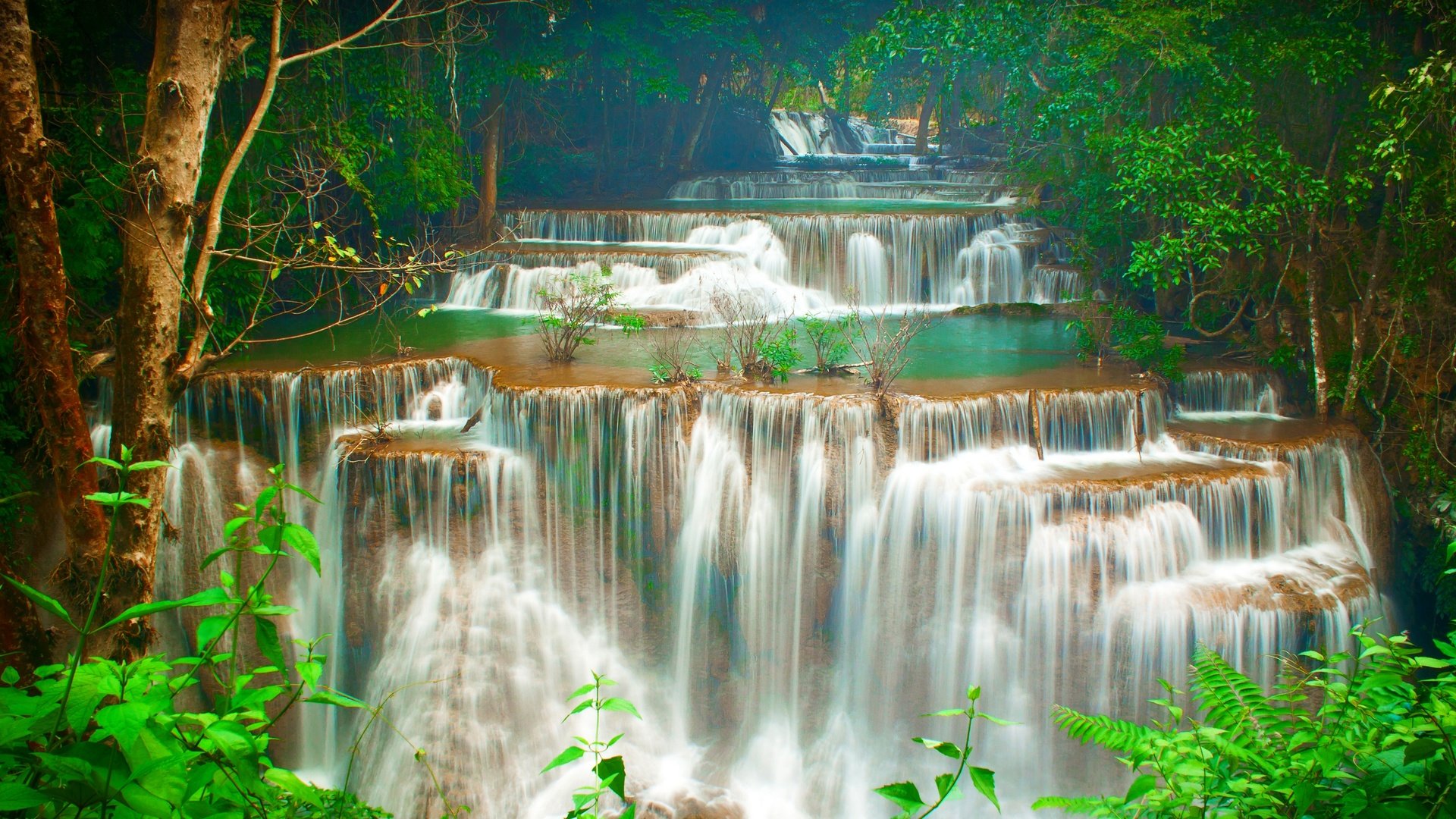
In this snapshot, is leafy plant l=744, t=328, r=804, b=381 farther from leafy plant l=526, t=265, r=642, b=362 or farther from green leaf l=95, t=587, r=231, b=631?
green leaf l=95, t=587, r=231, b=631

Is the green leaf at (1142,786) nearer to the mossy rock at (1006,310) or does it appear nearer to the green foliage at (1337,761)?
the green foliage at (1337,761)

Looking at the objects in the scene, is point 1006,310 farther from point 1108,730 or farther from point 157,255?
point 157,255

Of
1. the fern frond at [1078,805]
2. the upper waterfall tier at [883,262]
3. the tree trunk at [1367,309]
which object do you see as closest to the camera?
the fern frond at [1078,805]

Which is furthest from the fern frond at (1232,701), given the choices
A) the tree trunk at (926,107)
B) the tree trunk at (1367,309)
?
the tree trunk at (926,107)

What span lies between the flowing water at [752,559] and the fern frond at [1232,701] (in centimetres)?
418

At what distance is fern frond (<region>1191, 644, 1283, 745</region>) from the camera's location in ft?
10.6

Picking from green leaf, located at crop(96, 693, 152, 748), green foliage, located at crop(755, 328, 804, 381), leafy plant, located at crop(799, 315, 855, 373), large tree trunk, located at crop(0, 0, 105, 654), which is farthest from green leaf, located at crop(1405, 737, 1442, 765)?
leafy plant, located at crop(799, 315, 855, 373)

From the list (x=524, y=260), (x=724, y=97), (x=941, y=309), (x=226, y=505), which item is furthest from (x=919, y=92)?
(x=226, y=505)

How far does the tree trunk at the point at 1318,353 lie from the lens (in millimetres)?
9188

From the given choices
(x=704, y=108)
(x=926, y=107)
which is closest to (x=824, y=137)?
(x=926, y=107)

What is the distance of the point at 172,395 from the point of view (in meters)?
5.29

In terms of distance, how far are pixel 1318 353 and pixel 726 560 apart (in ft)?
20.6

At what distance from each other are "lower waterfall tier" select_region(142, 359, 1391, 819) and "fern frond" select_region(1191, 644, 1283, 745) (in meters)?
4.19

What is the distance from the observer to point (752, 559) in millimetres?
8547
